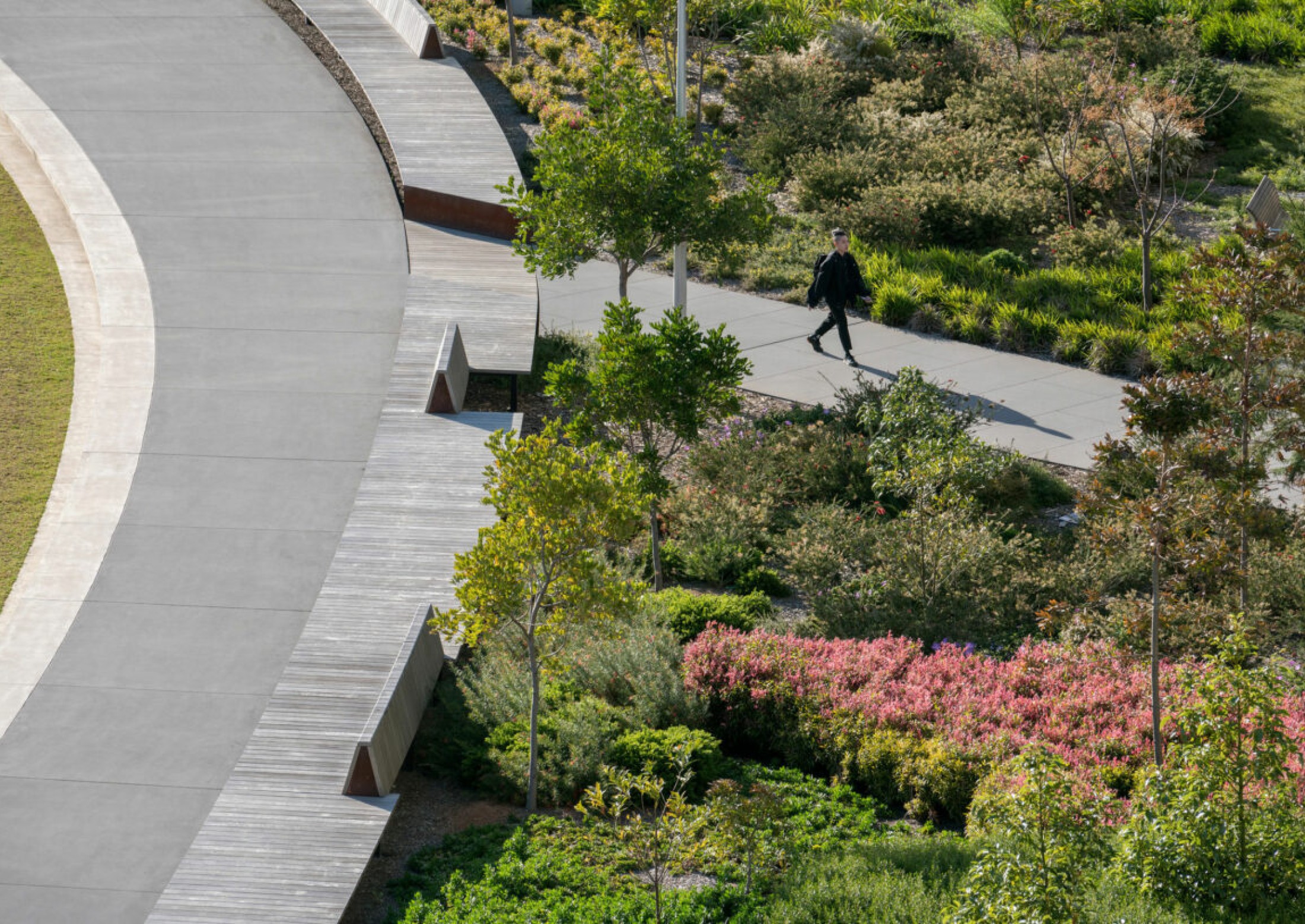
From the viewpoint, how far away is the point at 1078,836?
5.77m

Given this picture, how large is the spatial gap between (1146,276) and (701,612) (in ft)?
24.4

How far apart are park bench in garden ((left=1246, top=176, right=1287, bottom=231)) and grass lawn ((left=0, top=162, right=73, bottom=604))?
1331cm

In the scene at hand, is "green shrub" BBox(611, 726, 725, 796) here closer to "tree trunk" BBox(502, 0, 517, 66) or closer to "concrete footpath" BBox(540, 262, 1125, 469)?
"concrete footpath" BBox(540, 262, 1125, 469)

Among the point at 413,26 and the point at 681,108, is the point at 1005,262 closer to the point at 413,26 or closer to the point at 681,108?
the point at 681,108

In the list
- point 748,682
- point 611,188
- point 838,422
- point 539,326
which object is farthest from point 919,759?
point 539,326

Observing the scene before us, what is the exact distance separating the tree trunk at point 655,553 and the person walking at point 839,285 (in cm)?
407

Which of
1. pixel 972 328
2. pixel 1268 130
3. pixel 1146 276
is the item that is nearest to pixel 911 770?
pixel 972 328

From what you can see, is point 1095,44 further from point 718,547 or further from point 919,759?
point 919,759

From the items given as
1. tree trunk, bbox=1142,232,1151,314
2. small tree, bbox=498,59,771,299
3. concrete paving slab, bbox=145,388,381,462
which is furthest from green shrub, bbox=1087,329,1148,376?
concrete paving slab, bbox=145,388,381,462

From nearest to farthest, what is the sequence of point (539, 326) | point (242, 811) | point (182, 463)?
1. point (242, 811)
2. point (182, 463)
3. point (539, 326)

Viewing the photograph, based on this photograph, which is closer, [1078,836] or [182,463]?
[1078,836]

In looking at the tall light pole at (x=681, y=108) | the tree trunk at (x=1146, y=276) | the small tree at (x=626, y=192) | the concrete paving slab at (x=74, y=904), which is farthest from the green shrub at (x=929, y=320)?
the concrete paving slab at (x=74, y=904)

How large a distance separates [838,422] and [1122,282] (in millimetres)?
4591

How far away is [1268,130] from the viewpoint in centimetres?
1891
